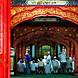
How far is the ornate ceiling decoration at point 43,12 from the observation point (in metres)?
20.4

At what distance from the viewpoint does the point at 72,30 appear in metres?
32.6

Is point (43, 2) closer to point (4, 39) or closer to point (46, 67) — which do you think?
point (4, 39)

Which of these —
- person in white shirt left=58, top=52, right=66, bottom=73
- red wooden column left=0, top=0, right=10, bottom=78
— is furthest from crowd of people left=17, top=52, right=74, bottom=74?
red wooden column left=0, top=0, right=10, bottom=78

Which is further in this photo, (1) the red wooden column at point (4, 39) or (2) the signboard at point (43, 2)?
(2) the signboard at point (43, 2)

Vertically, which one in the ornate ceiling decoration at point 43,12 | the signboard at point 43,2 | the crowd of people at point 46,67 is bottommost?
the crowd of people at point 46,67

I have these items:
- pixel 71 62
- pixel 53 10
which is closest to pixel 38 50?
pixel 71 62

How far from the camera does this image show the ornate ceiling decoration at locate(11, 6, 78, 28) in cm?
2044

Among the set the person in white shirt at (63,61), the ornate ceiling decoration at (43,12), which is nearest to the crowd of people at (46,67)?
the person in white shirt at (63,61)

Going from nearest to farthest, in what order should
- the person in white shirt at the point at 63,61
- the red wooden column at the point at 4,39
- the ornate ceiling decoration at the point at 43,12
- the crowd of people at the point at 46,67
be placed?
the red wooden column at the point at 4,39 → the ornate ceiling decoration at the point at 43,12 → the person in white shirt at the point at 63,61 → the crowd of people at the point at 46,67

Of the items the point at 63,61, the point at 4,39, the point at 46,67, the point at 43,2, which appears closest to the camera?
the point at 4,39

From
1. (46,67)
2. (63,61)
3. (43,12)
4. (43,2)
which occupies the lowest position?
(46,67)

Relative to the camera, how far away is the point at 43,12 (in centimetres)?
2153

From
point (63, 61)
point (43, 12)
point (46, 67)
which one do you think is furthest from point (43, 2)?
point (46, 67)

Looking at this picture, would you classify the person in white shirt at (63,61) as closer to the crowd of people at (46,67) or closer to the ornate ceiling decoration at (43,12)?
the crowd of people at (46,67)
